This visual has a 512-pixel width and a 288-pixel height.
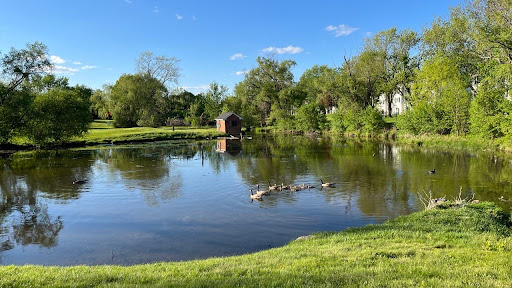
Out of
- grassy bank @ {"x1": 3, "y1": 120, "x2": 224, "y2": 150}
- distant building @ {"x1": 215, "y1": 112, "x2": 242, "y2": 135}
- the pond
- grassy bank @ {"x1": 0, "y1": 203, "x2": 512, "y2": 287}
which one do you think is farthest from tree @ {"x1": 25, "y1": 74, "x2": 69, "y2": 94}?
grassy bank @ {"x1": 0, "y1": 203, "x2": 512, "y2": 287}

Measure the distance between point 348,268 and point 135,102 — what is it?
8046 cm

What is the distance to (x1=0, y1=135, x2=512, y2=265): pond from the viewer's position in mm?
12508

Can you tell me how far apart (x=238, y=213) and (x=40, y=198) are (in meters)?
12.2

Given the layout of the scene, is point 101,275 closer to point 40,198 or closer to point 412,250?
point 412,250

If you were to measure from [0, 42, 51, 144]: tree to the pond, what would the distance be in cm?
1228

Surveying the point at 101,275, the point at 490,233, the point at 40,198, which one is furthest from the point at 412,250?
the point at 40,198

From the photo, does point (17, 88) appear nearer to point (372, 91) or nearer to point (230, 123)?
point (230, 123)

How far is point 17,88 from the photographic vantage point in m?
42.8

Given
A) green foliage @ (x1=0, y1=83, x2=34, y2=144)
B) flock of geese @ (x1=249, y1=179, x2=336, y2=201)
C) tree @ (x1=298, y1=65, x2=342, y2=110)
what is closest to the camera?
Answer: flock of geese @ (x1=249, y1=179, x2=336, y2=201)

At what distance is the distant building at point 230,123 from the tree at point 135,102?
18.8 m

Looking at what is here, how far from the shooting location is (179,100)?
332 feet

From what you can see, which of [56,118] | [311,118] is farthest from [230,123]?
[56,118]

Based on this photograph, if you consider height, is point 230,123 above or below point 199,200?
above

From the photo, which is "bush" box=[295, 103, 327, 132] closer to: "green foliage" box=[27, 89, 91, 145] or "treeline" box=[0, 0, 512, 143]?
"treeline" box=[0, 0, 512, 143]
